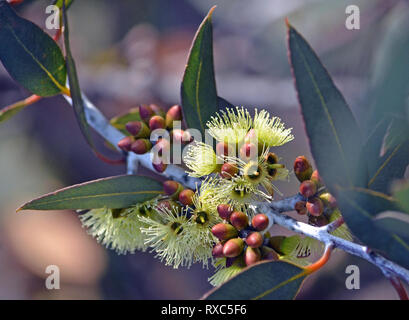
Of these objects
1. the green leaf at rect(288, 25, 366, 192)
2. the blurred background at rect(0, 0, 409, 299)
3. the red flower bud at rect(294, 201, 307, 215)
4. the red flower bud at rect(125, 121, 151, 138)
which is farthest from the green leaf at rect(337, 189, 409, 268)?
the blurred background at rect(0, 0, 409, 299)

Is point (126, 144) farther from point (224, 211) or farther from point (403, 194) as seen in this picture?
point (403, 194)

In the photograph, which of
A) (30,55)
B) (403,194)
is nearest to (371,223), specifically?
(403,194)

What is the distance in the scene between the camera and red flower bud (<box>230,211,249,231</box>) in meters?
0.92

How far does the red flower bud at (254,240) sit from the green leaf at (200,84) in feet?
1.04

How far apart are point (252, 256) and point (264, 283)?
0.06 m

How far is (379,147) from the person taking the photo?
0.90 m

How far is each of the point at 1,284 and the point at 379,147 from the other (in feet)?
9.39

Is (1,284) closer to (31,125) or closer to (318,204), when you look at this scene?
(31,125)

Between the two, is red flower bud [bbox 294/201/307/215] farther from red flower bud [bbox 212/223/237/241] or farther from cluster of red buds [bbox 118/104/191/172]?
cluster of red buds [bbox 118/104/191/172]

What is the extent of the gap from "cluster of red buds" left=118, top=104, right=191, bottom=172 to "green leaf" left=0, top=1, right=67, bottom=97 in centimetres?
24

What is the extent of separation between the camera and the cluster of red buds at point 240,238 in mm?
904

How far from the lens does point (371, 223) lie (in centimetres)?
79

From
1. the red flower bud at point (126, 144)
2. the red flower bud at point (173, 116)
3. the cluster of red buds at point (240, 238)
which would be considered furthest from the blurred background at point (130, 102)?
the cluster of red buds at point (240, 238)
